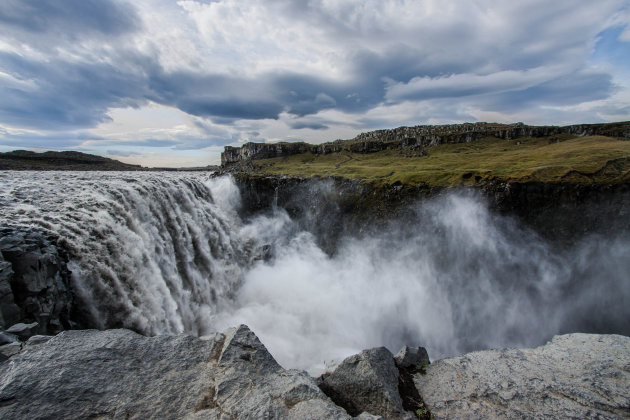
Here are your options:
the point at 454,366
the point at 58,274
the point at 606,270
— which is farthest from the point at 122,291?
the point at 606,270

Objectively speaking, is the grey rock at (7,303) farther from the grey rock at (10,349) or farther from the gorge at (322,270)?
the grey rock at (10,349)

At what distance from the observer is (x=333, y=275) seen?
1623 inches

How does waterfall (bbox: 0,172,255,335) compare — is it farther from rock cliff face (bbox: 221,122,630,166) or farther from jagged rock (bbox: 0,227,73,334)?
rock cliff face (bbox: 221,122,630,166)

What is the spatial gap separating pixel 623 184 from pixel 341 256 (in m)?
36.7

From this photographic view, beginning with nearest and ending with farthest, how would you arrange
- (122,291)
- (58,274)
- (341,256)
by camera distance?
(58,274) → (122,291) → (341,256)

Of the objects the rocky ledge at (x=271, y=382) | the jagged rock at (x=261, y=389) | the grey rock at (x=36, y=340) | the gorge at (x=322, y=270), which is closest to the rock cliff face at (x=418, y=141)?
the gorge at (x=322, y=270)

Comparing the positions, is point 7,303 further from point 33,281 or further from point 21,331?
point 21,331

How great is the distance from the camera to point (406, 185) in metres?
42.6

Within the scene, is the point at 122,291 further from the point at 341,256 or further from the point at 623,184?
the point at 623,184

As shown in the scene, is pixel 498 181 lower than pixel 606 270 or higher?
higher

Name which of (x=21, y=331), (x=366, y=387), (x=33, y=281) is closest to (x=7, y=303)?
(x=33, y=281)

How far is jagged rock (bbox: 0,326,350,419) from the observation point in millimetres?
A: 5793

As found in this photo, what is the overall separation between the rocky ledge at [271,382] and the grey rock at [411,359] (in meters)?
0.04

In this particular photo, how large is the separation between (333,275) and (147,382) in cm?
3574
